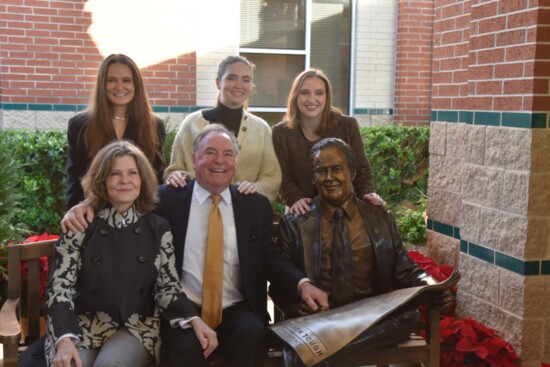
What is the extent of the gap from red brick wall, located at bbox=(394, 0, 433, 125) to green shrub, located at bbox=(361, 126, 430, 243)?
1.95 feet

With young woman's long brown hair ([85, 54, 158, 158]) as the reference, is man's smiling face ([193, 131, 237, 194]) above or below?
below

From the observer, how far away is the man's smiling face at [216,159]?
3.42 m

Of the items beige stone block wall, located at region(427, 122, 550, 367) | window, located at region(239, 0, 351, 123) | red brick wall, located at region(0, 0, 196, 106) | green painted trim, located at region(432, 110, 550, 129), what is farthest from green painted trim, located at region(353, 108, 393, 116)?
beige stone block wall, located at region(427, 122, 550, 367)

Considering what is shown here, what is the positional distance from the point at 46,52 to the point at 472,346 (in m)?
6.31

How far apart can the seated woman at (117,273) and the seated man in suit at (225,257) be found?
105mm

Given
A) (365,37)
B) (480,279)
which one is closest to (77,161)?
(480,279)

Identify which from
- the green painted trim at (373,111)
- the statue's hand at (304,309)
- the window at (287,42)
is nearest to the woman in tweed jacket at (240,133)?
the statue's hand at (304,309)

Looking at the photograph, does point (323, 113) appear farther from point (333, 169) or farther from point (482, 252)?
point (482, 252)

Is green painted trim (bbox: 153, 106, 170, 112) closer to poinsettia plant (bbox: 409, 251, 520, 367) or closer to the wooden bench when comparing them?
the wooden bench

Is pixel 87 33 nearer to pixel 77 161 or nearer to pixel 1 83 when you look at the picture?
pixel 1 83

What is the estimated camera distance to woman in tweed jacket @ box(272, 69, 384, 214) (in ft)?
13.3

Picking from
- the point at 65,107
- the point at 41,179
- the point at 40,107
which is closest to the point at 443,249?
the point at 41,179

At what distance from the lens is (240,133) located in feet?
13.4

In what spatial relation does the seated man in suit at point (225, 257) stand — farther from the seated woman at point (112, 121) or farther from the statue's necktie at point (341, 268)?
the seated woman at point (112, 121)
